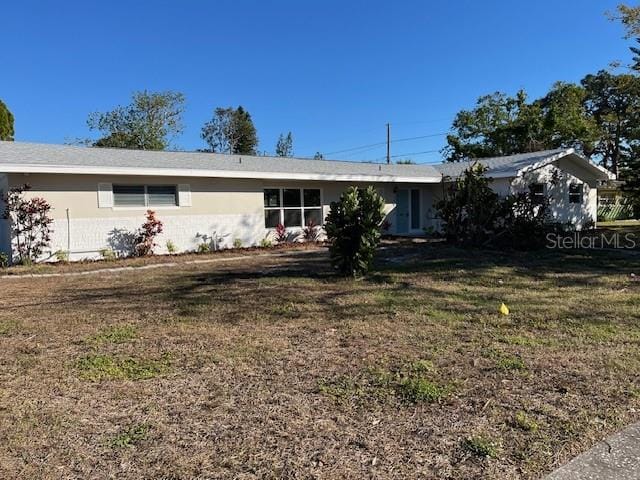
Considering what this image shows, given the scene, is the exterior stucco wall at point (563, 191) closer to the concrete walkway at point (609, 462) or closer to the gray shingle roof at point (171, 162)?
the gray shingle roof at point (171, 162)

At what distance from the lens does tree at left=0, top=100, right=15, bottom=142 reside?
25.9m

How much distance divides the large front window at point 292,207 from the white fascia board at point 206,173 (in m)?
0.89

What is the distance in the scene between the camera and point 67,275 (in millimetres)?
9867

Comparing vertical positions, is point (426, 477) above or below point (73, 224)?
below

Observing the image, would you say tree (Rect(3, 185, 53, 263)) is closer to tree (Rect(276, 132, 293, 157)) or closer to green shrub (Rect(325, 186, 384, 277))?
green shrub (Rect(325, 186, 384, 277))

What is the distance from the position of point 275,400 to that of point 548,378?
7.41 ft

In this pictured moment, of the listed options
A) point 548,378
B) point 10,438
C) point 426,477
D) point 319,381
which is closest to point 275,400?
point 319,381

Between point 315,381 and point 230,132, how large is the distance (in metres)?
45.7

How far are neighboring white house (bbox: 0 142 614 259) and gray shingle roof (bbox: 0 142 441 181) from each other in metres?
0.03

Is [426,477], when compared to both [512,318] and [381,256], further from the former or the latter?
[381,256]

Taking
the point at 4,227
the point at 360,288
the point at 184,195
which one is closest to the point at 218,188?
the point at 184,195

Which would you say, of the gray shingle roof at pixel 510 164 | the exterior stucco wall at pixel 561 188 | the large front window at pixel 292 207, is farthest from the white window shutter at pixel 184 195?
the gray shingle roof at pixel 510 164

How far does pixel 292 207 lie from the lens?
1620cm

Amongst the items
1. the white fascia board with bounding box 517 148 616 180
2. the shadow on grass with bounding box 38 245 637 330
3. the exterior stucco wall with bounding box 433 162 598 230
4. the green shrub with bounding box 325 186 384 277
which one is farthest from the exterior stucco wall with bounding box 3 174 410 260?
the white fascia board with bounding box 517 148 616 180
